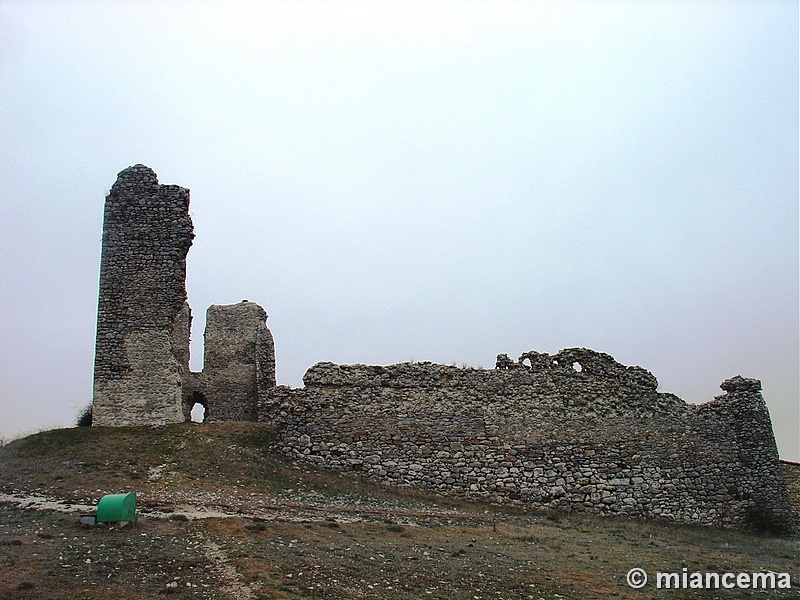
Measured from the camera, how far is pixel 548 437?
17422mm

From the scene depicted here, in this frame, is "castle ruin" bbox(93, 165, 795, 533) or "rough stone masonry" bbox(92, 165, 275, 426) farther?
"rough stone masonry" bbox(92, 165, 275, 426)

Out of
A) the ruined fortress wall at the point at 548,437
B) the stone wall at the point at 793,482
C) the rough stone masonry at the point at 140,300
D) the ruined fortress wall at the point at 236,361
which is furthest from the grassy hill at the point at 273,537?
the ruined fortress wall at the point at 236,361

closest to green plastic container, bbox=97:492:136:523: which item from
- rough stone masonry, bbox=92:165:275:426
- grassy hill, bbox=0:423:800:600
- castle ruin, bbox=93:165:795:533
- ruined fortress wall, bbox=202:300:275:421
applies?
grassy hill, bbox=0:423:800:600

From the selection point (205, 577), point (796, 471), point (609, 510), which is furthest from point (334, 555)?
point (796, 471)

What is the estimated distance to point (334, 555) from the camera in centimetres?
980

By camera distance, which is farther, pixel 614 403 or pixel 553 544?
pixel 614 403

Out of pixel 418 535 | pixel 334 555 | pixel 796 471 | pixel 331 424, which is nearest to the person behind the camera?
pixel 334 555

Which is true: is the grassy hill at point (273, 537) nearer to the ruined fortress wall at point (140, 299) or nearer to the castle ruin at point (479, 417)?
the castle ruin at point (479, 417)

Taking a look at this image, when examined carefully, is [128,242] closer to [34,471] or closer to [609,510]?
[34,471]

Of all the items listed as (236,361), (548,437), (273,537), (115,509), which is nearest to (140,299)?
(236,361)

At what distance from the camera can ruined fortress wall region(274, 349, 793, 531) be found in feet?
55.1

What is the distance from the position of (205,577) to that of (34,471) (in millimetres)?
7734

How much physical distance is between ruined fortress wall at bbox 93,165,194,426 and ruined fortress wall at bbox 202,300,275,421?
5275 millimetres

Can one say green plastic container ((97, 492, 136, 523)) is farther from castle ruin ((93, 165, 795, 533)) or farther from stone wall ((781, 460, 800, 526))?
stone wall ((781, 460, 800, 526))
